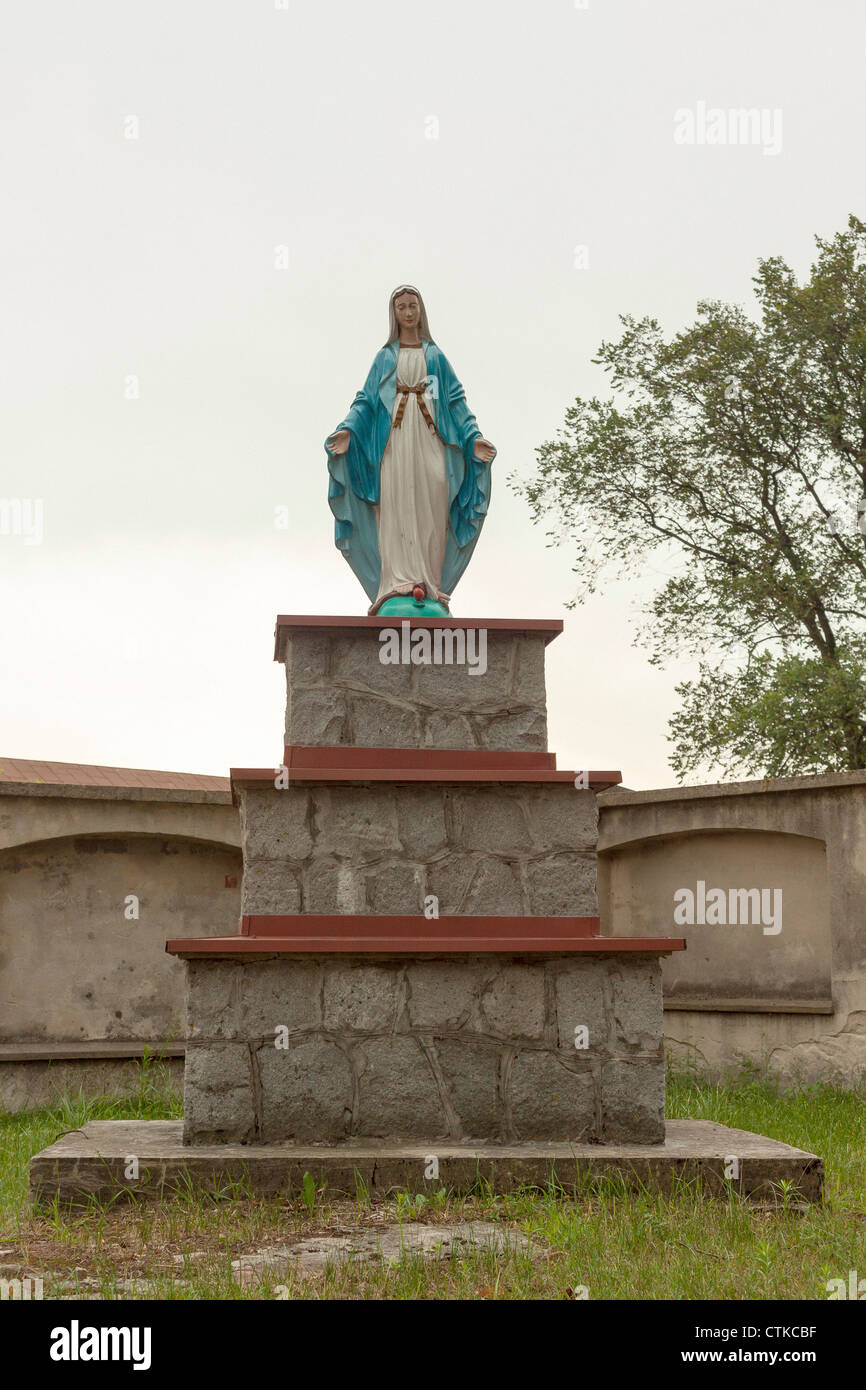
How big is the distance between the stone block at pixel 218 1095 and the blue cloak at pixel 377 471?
2762 mm

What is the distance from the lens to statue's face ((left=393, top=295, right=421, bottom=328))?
23.4 ft

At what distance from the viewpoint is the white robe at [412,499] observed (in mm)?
6910

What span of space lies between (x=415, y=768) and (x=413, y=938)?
2.86 feet

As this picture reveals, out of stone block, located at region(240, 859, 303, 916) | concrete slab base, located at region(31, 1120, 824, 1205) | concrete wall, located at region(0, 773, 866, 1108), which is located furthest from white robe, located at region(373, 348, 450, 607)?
concrete wall, located at region(0, 773, 866, 1108)

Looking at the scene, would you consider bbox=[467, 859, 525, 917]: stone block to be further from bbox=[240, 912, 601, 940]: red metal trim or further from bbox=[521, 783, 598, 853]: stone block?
bbox=[521, 783, 598, 853]: stone block

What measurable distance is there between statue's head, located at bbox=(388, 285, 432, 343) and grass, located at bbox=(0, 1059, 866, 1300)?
455cm

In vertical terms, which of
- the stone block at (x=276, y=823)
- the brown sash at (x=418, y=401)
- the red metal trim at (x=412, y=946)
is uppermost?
the brown sash at (x=418, y=401)

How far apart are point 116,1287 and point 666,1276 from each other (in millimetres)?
1674

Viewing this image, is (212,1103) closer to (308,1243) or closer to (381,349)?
(308,1243)

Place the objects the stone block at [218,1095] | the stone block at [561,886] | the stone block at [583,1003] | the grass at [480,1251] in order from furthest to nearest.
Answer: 1. the stone block at [561,886]
2. the stone block at [583,1003]
3. the stone block at [218,1095]
4. the grass at [480,1251]

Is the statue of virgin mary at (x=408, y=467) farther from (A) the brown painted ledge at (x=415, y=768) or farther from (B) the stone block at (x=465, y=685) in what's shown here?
(A) the brown painted ledge at (x=415, y=768)

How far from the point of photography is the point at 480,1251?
13.8 ft

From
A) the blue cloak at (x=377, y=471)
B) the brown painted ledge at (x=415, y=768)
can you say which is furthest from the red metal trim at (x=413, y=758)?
the blue cloak at (x=377, y=471)

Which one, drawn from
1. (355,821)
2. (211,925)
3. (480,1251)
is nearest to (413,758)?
(355,821)
